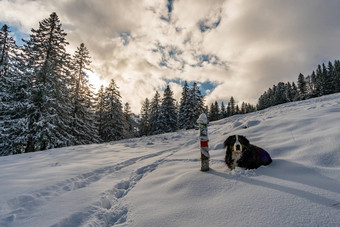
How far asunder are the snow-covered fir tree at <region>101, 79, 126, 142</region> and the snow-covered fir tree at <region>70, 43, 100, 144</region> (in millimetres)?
5746

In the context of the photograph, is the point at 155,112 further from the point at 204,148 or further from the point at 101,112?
the point at 204,148

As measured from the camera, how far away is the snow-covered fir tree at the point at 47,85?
11.9 meters

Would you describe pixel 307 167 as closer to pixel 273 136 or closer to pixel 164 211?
pixel 273 136

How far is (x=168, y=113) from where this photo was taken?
1287 inches

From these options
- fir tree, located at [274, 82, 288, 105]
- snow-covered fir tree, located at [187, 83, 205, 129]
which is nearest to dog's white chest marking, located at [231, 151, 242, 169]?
snow-covered fir tree, located at [187, 83, 205, 129]

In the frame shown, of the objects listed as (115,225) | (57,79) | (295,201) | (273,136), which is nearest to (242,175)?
(295,201)

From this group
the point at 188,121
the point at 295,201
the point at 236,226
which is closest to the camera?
the point at 236,226

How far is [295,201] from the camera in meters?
1.86

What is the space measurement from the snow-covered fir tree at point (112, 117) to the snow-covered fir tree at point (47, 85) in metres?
10.8

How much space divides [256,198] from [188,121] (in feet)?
99.0

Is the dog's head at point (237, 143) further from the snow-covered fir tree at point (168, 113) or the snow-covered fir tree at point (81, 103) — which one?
the snow-covered fir tree at point (168, 113)

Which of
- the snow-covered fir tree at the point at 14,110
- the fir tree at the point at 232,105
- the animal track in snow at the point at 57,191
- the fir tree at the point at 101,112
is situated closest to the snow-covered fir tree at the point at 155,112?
the fir tree at the point at 101,112

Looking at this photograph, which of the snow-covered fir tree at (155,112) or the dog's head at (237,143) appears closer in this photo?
the dog's head at (237,143)

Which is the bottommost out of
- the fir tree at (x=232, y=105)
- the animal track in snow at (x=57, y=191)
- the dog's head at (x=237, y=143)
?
the animal track in snow at (x=57, y=191)
